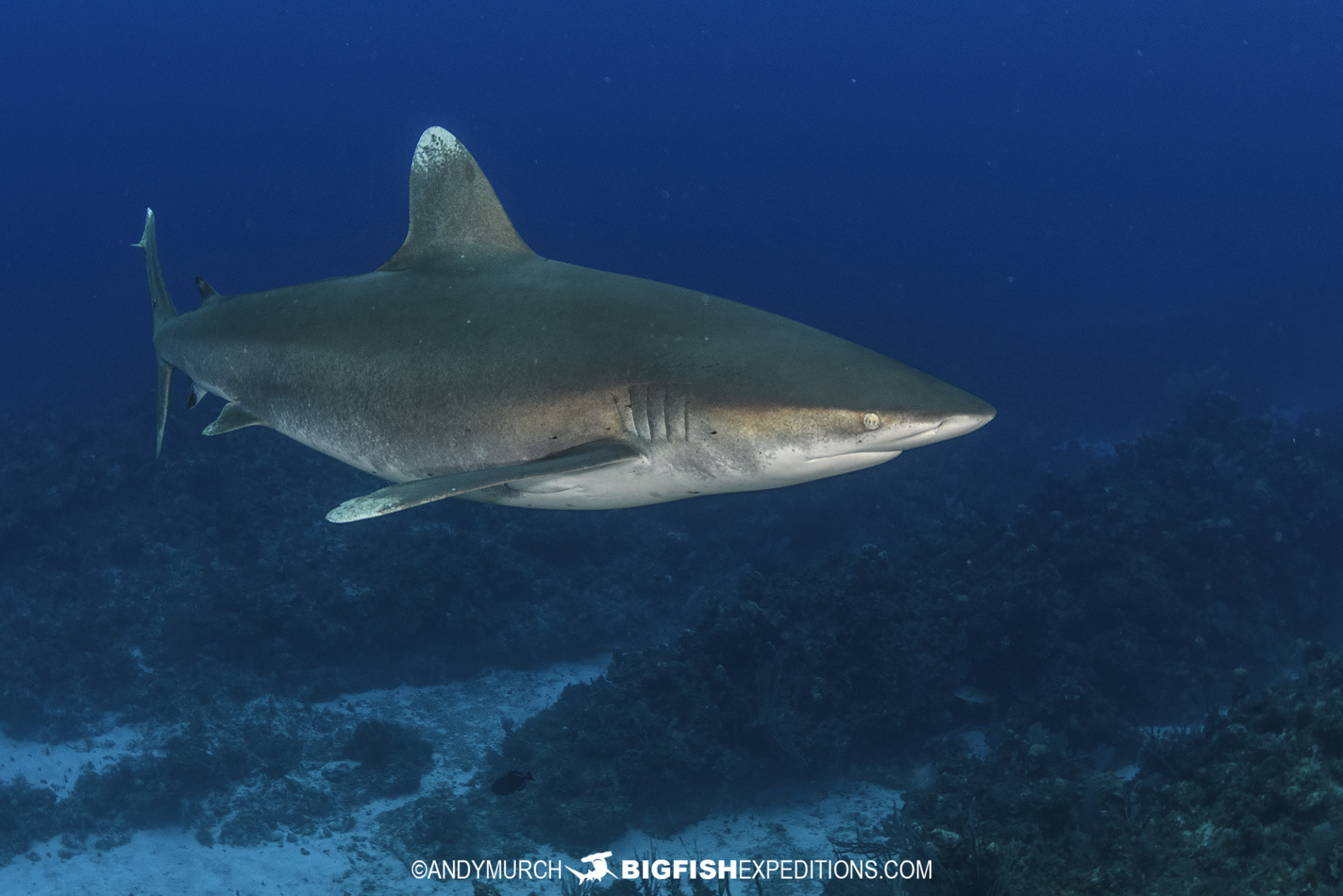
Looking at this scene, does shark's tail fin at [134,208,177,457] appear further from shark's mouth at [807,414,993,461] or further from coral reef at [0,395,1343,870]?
coral reef at [0,395,1343,870]

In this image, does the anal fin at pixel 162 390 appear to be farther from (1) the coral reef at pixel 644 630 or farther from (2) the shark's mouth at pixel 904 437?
(1) the coral reef at pixel 644 630

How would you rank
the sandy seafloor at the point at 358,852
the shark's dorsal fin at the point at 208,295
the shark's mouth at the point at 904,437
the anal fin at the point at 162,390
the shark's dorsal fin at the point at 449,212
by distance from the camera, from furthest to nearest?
the sandy seafloor at the point at 358,852 < the anal fin at the point at 162,390 < the shark's dorsal fin at the point at 208,295 < the shark's dorsal fin at the point at 449,212 < the shark's mouth at the point at 904,437

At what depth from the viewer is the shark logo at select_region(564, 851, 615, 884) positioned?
845cm

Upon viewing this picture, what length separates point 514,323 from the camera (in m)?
3.56

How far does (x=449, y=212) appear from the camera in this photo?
14.1 ft

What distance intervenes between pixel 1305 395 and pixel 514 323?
45472mm

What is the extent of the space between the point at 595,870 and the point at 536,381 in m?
7.58

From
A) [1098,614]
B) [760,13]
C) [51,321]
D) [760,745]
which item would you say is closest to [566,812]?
[760,745]

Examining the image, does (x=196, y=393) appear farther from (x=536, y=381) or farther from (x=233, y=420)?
(x=536, y=381)

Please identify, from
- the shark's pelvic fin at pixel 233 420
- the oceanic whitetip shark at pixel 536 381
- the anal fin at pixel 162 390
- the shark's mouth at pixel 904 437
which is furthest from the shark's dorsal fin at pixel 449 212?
the anal fin at pixel 162 390

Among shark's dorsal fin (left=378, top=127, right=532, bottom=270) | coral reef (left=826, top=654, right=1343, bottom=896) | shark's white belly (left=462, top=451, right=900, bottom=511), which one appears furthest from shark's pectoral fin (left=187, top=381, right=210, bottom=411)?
coral reef (left=826, top=654, right=1343, bottom=896)

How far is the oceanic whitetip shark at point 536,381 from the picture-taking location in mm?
2885

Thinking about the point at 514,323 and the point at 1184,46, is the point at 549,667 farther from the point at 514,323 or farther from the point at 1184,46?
the point at 1184,46

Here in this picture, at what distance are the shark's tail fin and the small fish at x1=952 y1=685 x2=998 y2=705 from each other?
9315 mm
